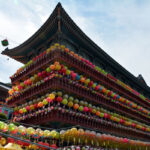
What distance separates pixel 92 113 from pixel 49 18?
29.5ft

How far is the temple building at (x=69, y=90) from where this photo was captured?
14336 millimetres

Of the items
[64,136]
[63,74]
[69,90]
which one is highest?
[63,74]

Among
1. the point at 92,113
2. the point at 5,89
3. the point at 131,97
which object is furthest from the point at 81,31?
the point at 5,89

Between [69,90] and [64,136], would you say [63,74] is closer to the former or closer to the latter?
[69,90]

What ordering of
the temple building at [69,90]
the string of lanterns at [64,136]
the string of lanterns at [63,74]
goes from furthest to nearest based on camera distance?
1. the string of lanterns at [63,74]
2. the temple building at [69,90]
3. the string of lanterns at [64,136]

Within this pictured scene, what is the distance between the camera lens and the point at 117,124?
18531 mm

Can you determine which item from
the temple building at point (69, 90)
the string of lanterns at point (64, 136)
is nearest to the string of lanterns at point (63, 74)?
the temple building at point (69, 90)

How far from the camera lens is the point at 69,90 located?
49.5 ft

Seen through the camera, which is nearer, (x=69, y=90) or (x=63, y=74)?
(x=69, y=90)

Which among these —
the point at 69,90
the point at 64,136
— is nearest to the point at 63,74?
the point at 69,90

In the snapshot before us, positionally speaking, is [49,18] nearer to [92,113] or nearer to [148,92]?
[92,113]

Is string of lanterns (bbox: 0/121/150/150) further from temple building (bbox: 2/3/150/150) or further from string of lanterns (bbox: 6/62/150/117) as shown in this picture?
string of lanterns (bbox: 6/62/150/117)

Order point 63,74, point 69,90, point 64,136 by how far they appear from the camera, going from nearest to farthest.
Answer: point 64,136 < point 69,90 < point 63,74

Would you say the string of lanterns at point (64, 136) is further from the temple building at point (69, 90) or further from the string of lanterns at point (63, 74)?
the string of lanterns at point (63, 74)
